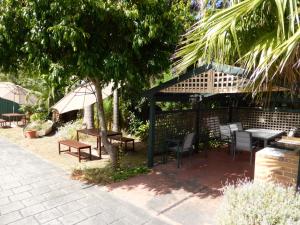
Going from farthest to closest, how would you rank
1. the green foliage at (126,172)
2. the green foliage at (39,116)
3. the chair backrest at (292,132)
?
the green foliage at (39,116) → the chair backrest at (292,132) → the green foliage at (126,172)

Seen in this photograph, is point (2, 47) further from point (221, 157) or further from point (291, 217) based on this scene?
point (221, 157)

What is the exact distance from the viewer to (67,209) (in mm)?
5398

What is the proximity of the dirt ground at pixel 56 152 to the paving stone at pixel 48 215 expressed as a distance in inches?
107

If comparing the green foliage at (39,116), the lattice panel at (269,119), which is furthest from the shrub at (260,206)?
the green foliage at (39,116)

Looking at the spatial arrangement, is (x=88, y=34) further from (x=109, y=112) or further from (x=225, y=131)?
(x=109, y=112)

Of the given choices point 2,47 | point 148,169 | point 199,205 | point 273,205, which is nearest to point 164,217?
point 199,205

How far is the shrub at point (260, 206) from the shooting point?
131 inches

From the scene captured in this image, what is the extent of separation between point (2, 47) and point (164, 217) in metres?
5.00

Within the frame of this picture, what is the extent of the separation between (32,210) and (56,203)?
1.62 ft

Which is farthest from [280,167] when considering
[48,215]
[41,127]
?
[41,127]

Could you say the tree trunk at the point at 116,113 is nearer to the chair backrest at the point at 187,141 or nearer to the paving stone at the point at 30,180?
the chair backrest at the point at 187,141

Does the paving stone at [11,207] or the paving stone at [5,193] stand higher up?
the paving stone at [5,193]

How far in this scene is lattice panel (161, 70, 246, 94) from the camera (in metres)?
5.90

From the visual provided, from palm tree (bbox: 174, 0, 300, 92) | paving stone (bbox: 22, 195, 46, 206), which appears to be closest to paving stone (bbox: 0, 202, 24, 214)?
paving stone (bbox: 22, 195, 46, 206)
